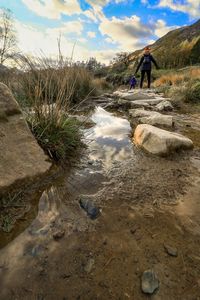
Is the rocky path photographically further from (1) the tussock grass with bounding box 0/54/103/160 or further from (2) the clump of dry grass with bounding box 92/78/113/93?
(2) the clump of dry grass with bounding box 92/78/113/93

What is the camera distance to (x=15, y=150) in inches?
79.4

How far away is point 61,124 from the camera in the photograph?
2691 millimetres

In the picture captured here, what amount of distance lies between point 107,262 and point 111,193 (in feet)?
2.43

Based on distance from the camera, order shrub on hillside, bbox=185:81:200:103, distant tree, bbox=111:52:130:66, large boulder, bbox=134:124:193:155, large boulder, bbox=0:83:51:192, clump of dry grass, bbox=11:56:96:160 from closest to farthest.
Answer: large boulder, bbox=0:83:51:192 < clump of dry grass, bbox=11:56:96:160 < large boulder, bbox=134:124:193:155 < shrub on hillside, bbox=185:81:200:103 < distant tree, bbox=111:52:130:66

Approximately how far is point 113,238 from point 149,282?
1.21 ft

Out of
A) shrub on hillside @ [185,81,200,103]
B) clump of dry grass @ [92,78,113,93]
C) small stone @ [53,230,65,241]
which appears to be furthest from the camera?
clump of dry grass @ [92,78,113,93]

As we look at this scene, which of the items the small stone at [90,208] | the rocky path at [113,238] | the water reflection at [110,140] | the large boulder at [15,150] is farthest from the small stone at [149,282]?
the water reflection at [110,140]

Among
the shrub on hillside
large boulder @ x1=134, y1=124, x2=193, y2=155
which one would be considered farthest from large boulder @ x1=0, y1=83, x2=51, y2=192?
the shrub on hillside

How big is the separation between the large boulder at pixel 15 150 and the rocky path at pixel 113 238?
29 cm

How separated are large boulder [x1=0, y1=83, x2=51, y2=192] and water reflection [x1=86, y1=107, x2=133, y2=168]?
794 millimetres

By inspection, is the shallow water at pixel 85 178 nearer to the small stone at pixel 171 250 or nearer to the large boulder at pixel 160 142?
the large boulder at pixel 160 142

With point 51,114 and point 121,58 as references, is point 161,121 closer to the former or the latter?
point 51,114

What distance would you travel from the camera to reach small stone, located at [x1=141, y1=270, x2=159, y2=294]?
1111 millimetres

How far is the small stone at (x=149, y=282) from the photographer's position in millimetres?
1111
